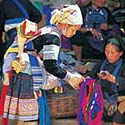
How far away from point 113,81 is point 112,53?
12.5 inches

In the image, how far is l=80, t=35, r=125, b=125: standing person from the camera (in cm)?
538

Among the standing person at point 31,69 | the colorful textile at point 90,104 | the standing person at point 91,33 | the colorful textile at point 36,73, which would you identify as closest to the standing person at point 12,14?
the standing person at point 31,69

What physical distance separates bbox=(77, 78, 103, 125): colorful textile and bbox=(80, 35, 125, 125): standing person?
0.34 meters

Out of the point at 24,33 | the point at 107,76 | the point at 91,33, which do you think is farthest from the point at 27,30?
the point at 91,33

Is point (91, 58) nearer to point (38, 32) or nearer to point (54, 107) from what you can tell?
point (54, 107)

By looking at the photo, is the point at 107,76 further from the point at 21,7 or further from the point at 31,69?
the point at 21,7

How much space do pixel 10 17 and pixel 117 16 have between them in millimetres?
2647

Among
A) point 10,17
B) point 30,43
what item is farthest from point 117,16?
point 30,43

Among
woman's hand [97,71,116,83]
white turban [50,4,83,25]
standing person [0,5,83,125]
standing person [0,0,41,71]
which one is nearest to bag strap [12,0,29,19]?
standing person [0,0,41,71]

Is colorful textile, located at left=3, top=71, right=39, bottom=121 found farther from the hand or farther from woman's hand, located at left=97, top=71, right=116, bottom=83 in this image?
woman's hand, located at left=97, top=71, right=116, bottom=83

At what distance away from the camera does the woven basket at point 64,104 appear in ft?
17.9

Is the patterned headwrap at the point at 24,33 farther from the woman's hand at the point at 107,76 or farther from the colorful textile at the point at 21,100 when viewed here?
the woman's hand at the point at 107,76

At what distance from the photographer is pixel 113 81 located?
17.6ft

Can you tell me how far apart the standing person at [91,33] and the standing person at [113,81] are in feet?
5.03
